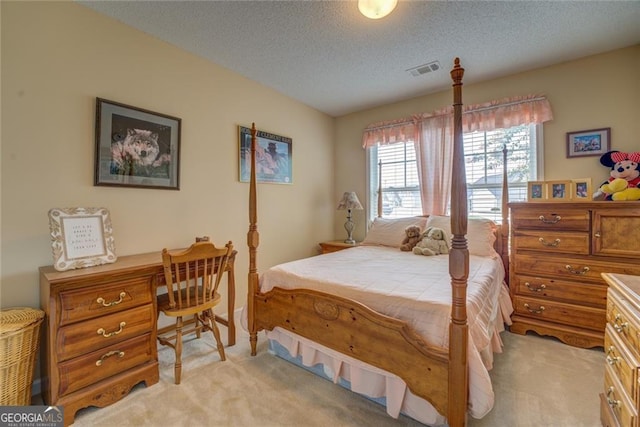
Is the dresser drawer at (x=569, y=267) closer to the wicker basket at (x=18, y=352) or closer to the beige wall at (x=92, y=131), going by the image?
the beige wall at (x=92, y=131)

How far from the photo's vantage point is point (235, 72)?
285 centimetres

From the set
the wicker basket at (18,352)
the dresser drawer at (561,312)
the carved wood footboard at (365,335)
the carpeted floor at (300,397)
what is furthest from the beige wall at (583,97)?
the wicker basket at (18,352)

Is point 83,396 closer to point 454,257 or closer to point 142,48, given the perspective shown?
point 454,257

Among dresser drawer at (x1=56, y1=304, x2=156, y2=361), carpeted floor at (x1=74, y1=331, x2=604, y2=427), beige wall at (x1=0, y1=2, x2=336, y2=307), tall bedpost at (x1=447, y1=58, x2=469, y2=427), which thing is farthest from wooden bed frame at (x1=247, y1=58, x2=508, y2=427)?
beige wall at (x1=0, y1=2, x2=336, y2=307)

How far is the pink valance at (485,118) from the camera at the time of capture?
8.96 feet

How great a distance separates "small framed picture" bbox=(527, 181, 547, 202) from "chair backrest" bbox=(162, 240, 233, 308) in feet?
8.61

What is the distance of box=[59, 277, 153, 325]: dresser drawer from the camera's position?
1.50 meters

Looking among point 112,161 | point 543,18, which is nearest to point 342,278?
point 112,161

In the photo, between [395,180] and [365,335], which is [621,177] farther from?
[365,335]

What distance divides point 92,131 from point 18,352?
140 cm

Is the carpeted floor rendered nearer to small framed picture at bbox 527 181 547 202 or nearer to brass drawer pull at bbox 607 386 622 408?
brass drawer pull at bbox 607 386 622 408

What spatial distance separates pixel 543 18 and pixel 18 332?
3796 millimetres

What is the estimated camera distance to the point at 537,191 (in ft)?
8.05

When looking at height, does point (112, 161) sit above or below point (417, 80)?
below
